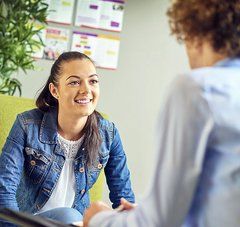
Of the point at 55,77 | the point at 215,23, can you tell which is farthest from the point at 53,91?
the point at 215,23

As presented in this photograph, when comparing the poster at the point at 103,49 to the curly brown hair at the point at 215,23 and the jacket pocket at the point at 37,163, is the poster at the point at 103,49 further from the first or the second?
the curly brown hair at the point at 215,23

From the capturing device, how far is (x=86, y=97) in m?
→ 1.98

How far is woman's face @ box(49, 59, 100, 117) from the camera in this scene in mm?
1970

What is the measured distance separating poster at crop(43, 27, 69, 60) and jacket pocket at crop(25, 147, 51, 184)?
1599 millimetres

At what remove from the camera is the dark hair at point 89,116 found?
6.43 ft

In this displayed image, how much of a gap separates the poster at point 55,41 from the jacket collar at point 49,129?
143 centimetres

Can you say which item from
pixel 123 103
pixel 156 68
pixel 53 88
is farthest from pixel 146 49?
pixel 53 88

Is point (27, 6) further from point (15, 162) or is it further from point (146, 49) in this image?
point (15, 162)

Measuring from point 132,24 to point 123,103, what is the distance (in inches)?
23.1

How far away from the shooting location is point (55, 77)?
2070mm

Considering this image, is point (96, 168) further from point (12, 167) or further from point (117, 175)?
point (12, 167)

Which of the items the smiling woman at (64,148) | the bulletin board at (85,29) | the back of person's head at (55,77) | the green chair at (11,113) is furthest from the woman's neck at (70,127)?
the bulletin board at (85,29)

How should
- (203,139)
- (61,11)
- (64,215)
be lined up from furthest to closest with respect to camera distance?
(61,11)
(64,215)
(203,139)

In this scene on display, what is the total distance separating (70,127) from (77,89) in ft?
0.54
